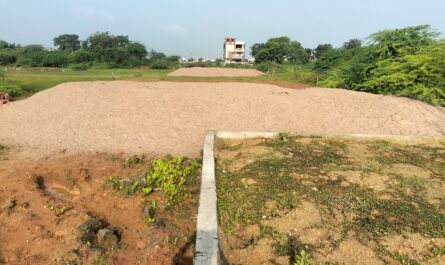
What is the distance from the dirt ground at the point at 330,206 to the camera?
2775 millimetres

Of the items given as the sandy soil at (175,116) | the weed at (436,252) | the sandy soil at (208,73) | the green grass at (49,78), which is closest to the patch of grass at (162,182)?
the sandy soil at (175,116)

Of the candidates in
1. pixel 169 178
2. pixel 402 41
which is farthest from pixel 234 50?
pixel 169 178

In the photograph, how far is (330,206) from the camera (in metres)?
3.46

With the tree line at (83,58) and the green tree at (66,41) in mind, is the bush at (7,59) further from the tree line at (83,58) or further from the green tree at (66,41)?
the green tree at (66,41)

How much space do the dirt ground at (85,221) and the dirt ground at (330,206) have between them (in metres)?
0.53

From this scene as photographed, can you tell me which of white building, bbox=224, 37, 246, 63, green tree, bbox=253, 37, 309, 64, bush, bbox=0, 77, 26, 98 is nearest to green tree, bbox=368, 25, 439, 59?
bush, bbox=0, 77, 26, 98

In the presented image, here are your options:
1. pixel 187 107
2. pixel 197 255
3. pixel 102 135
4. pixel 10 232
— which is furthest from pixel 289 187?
pixel 187 107

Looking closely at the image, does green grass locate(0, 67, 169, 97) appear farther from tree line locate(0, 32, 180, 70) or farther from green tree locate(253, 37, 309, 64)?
green tree locate(253, 37, 309, 64)

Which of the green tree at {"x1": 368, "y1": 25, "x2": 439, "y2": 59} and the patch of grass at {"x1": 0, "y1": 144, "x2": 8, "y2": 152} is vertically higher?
the green tree at {"x1": 368, "y1": 25, "x2": 439, "y2": 59}

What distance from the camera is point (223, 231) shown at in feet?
10.0

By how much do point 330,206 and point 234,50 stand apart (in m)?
74.2

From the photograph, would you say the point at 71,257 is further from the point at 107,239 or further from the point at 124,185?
the point at 124,185

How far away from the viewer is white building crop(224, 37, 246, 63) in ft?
244

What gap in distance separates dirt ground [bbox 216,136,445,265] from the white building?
2781 inches
